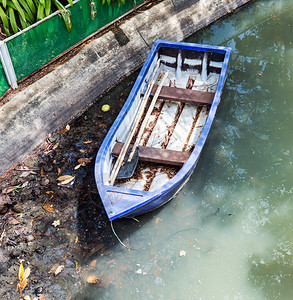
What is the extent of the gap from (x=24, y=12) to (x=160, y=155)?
11.6 feet

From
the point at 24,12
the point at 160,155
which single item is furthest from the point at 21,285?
the point at 24,12

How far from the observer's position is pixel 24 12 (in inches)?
255

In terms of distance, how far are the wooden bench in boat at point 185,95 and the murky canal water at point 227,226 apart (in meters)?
0.59

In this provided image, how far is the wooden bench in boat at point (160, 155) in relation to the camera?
5219 millimetres

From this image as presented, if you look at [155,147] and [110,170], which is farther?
[155,147]

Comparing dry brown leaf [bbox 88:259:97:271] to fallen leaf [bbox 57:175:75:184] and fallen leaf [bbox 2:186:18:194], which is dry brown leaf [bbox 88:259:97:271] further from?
fallen leaf [bbox 2:186:18:194]

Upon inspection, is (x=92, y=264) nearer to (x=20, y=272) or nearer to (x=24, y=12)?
(x=20, y=272)

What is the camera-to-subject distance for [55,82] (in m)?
6.64

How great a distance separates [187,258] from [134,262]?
682 millimetres

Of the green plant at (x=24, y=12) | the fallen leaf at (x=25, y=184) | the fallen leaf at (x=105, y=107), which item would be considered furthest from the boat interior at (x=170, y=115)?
the green plant at (x=24, y=12)

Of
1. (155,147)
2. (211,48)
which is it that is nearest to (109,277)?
(155,147)

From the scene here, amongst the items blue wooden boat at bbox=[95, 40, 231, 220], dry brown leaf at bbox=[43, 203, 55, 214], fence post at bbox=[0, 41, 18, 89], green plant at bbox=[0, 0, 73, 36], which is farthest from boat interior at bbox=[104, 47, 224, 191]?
fence post at bbox=[0, 41, 18, 89]

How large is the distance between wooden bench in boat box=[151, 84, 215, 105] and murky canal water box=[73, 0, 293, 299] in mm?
589

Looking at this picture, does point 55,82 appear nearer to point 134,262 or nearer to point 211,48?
point 211,48
